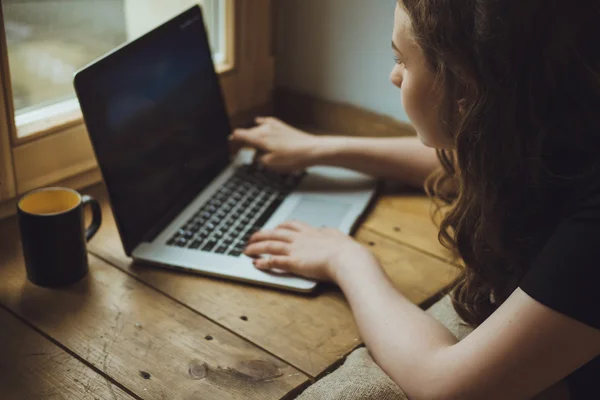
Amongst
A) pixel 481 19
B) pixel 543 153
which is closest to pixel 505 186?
pixel 543 153

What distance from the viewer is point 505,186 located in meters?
0.82

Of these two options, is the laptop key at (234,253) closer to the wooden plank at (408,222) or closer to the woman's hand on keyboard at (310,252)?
the woman's hand on keyboard at (310,252)

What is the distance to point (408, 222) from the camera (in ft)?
3.98

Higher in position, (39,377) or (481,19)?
(481,19)

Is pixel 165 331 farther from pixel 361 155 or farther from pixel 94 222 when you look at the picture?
pixel 361 155

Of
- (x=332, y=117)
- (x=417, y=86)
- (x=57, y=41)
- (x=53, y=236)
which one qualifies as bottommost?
(x=332, y=117)

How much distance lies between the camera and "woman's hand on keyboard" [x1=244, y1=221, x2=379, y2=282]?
101 cm

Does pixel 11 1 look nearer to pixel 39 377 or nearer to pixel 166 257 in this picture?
pixel 166 257

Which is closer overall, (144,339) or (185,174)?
(144,339)

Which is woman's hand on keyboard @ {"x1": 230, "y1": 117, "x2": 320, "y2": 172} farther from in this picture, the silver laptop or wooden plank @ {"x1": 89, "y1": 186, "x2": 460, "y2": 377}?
wooden plank @ {"x1": 89, "y1": 186, "x2": 460, "y2": 377}

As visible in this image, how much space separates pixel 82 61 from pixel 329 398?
0.76 meters

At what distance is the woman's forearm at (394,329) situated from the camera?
83cm

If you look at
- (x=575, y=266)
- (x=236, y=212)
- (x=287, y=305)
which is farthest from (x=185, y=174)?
(x=575, y=266)

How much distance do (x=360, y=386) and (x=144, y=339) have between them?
27cm
